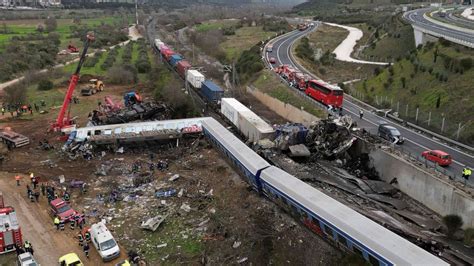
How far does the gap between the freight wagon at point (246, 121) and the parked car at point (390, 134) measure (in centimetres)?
839

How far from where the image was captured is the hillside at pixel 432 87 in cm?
3625

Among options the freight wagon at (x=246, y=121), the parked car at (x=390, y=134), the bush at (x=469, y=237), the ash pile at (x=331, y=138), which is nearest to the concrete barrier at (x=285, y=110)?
the freight wagon at (x=246, y=121)

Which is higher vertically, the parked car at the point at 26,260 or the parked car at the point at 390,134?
the parked car at the point at 390,134

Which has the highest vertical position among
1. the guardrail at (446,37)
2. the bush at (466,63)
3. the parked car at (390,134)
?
the guardrail at (446,37)

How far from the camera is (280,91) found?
4981 cm

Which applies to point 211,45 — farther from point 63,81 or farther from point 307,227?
point 307,227

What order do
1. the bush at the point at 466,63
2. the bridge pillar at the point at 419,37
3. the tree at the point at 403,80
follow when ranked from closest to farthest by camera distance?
1. the bush at the point at 466,63
2. the tree at the point at 403,80
3. the bridge pillar at the point at 419,37

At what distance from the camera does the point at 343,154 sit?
3228cm

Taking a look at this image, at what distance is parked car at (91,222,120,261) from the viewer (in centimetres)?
2392

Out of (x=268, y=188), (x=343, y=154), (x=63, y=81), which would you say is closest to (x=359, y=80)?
(x=343, y=154)

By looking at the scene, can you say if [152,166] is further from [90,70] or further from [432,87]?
[90,70]

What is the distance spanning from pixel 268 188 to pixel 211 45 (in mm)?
64739

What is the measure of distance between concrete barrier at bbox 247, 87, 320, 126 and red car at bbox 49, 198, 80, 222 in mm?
21772

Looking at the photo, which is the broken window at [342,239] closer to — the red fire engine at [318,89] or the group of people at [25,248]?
the group of people at [25,248]
